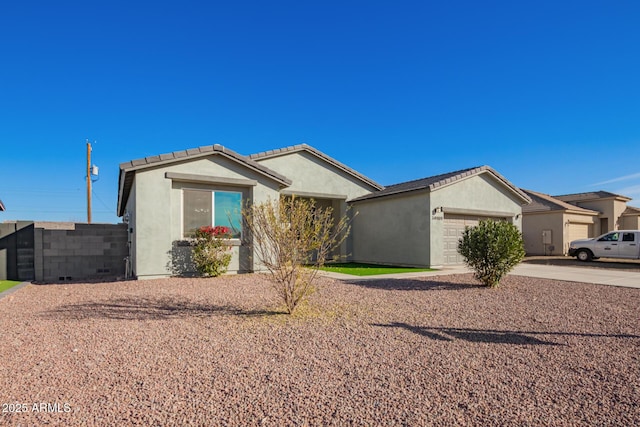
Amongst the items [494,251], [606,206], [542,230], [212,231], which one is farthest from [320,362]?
[606,206]

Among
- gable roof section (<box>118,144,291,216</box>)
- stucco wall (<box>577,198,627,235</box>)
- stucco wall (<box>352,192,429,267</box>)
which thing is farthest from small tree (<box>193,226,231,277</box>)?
stucco wall (<box>577,198,627,235</box>)

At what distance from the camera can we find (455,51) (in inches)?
528

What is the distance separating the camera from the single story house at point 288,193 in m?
10.3

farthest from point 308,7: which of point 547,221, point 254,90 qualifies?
point 547,221

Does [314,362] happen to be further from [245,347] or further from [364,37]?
[364,37]

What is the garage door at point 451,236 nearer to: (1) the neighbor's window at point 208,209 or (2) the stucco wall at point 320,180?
(2) the stucco wall at point 320,180

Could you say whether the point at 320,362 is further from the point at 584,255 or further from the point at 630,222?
the point at 630,222

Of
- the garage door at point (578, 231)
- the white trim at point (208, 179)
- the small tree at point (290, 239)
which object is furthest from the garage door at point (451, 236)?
the garage door at point (578, 231)

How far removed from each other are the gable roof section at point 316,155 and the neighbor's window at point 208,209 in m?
4.26

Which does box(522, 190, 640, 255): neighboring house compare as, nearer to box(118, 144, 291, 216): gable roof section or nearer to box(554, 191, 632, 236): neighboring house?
box(554, 191, 632, 236): neighboring house

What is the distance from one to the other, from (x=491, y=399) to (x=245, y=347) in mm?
2839

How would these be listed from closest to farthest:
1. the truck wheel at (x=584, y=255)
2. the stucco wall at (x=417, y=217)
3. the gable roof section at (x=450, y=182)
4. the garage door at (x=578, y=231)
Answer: the stucco wall at (x=417, y=217) → the gable roof section at (x=450, y=182) → the truck wheel at (x=584, y=255) → the garage door at (x=578, y=231)

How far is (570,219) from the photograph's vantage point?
74.2 ft

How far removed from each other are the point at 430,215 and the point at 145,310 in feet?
35.4
